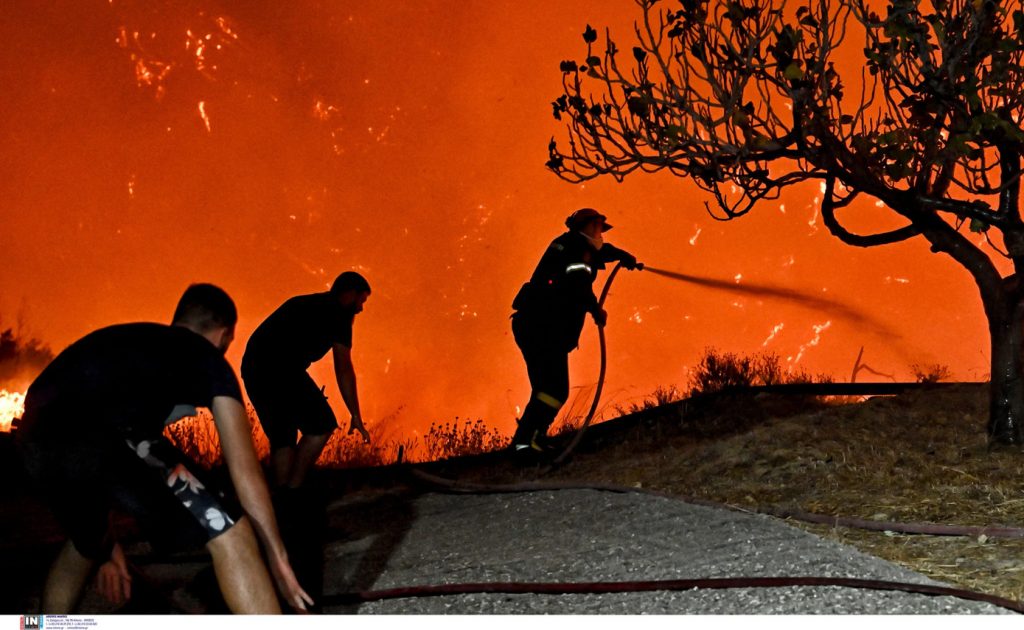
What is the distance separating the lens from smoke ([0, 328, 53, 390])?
586 inches

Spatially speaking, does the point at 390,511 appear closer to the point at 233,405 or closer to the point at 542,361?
the point at 542,361

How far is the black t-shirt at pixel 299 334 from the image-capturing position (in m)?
6.69

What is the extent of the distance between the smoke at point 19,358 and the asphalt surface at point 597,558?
9785 mm

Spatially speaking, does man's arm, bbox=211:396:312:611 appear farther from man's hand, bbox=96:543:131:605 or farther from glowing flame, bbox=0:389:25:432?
glowing flame, bbox=0:389:25:432

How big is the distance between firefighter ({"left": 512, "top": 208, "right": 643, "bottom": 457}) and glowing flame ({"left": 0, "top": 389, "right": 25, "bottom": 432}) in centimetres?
621

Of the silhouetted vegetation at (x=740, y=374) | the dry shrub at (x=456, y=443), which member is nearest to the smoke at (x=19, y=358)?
the dry shrub at (x=456, y=443)

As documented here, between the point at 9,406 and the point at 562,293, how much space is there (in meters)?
8.36

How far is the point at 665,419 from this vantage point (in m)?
9.92

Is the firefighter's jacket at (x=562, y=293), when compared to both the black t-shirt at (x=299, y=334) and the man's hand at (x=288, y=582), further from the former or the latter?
the man's hand at (x=288, y=582)

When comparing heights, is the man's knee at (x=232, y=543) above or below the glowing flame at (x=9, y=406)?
below

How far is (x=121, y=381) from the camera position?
337 cm

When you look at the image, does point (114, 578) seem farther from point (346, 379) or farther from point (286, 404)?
point (346, 379)

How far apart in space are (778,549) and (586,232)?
3.71 meters

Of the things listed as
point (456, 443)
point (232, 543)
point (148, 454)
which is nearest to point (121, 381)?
point (148, 454)
